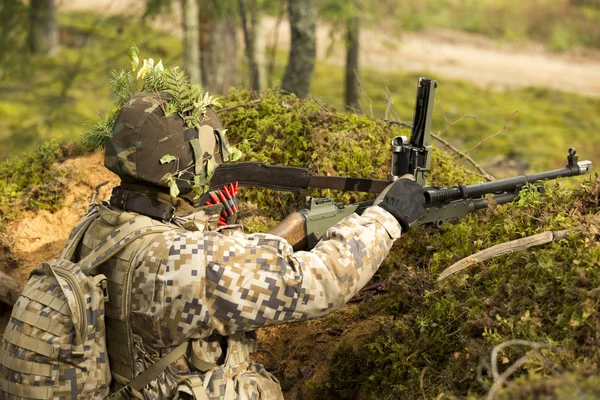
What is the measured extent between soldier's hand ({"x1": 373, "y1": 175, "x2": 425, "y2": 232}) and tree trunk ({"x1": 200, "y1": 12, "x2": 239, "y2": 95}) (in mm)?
9437

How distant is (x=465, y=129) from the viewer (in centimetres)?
1667

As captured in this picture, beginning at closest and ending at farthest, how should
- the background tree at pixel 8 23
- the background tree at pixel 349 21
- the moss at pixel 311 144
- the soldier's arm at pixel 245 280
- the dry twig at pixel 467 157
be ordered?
the soldier's arm at pixel 245 280
the moss at pixel 311 144
the dry twig at pixel 467 157
the background tree at pixel 349 21
the background tree at pixel 8 23

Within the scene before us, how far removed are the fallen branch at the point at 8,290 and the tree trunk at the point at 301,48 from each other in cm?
507

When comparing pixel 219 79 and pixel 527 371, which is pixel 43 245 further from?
pixel 219 79

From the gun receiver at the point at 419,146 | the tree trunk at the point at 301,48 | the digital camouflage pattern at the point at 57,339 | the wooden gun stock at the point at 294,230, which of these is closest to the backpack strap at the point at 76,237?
the digital camouflage pattern at the point at 57,339

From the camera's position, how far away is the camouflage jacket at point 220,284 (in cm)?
355

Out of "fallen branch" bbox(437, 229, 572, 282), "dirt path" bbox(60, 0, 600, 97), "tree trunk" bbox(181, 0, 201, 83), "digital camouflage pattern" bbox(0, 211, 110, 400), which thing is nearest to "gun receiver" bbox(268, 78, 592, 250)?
"fallen branch" bbox(437, 229, 572, 282)

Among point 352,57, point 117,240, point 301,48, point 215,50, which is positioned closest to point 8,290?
point 117,240

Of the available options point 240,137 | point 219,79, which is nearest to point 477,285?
point 240,137

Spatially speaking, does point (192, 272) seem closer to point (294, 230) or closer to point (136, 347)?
point (136, 347)

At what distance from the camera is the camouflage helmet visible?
12.3ft

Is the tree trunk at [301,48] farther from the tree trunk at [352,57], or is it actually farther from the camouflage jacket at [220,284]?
the camouflage jacket at [220,284]

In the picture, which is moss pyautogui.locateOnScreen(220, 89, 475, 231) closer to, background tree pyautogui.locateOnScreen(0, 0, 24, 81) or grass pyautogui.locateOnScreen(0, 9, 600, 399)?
grass pyautogui.locateOnScreen(0, 9, 600, 399)

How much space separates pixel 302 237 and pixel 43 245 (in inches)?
123
